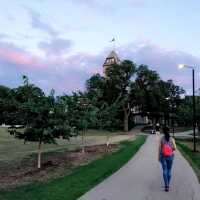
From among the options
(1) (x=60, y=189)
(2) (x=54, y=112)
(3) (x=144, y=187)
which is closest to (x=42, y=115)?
(2) (x=54, y=112)

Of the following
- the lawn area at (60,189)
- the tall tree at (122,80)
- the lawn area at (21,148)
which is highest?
the tall tree at (122,80)

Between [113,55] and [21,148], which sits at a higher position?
[113,55]

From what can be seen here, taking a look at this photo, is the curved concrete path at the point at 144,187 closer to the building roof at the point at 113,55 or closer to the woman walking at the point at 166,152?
the woman walking at the point at 166,152

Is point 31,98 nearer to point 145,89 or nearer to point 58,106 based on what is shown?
point 58,106

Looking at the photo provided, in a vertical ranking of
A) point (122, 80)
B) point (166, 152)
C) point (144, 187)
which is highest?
point (122, 80)

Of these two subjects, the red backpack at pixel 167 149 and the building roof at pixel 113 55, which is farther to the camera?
the building roof at pixel 113 55

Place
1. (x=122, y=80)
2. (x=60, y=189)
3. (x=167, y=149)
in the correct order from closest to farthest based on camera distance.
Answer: (x=60, y=189)
(x=167, y=149)
(x=122, y=80)

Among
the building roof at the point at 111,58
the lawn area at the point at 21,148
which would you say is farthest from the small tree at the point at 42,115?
the building roof at the point at 111,58

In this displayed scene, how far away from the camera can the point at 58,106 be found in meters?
18.6

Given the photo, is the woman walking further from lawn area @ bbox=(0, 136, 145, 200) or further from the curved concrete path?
lawn area @ bbox=(0, 136, 145, 200)

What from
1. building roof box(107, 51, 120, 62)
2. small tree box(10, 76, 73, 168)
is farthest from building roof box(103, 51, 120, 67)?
small tree box(10, 76, 73, 168)

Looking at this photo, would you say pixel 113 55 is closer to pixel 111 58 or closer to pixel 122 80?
pixel 111 58

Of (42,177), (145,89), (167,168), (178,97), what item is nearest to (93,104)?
(42,177)

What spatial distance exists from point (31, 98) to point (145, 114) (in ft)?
341
